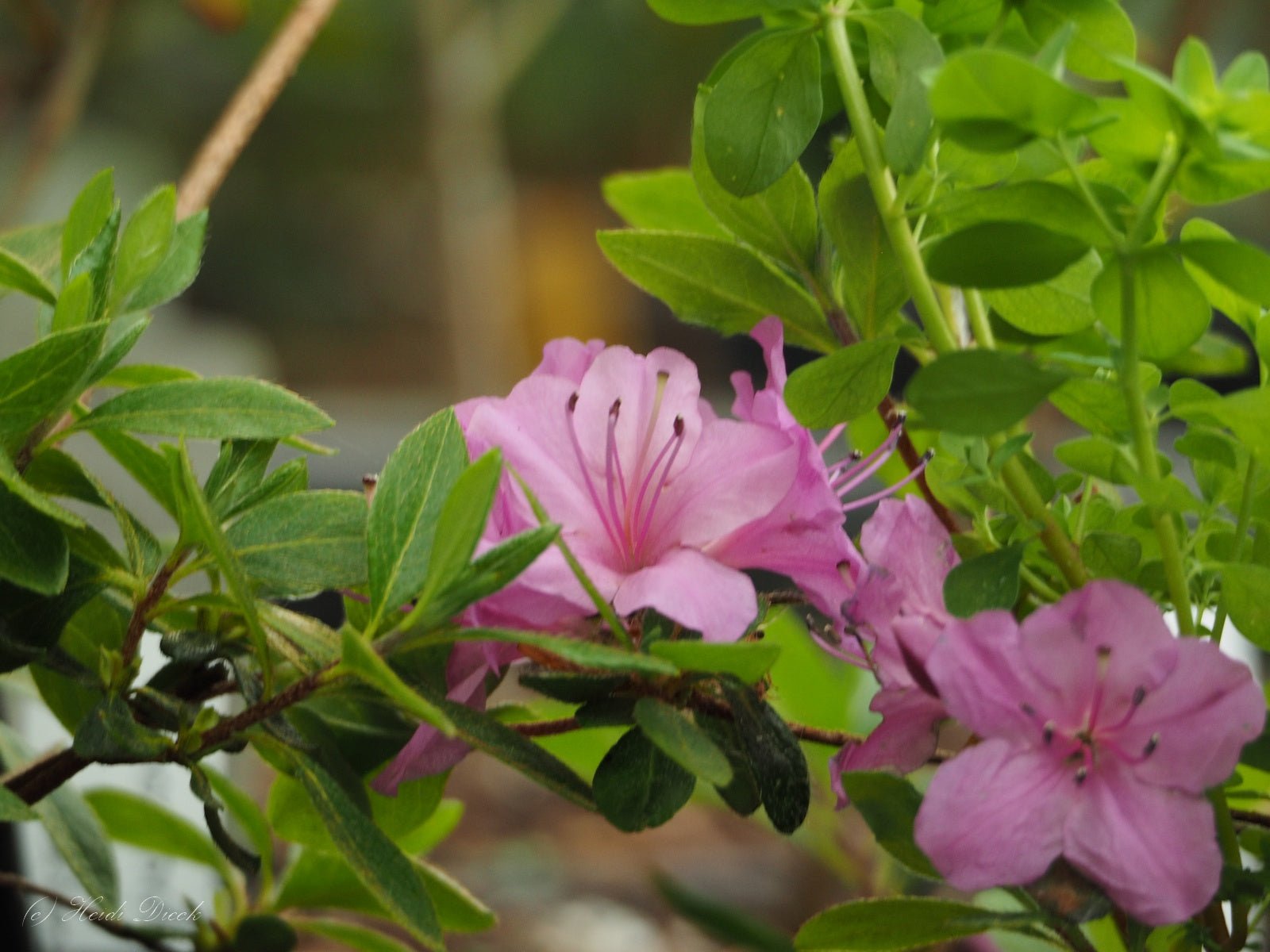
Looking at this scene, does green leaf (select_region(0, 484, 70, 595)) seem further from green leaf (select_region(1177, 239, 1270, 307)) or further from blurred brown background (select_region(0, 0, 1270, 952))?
blurred brown background (select_region(0, 0, 1270, 952))

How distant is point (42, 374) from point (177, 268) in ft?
0.34

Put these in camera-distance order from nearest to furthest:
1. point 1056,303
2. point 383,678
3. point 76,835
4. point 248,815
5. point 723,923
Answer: point 383,678, point 1056,303, point 76,835, point 248,815, point 723,923

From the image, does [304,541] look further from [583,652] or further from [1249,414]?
[1249,414]

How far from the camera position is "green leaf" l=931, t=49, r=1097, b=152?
0.29 metres

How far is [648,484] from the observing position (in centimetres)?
39

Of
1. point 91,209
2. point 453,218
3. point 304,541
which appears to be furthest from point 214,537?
point 453,218

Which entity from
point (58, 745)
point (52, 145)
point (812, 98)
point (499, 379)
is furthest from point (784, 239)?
point (499, 379)

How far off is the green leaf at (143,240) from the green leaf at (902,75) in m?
0.22

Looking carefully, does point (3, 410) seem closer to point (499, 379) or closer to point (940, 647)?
point (940, 647)

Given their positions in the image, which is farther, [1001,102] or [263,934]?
[263,934]

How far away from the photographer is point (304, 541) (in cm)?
36

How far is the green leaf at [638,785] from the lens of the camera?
0.35 metres

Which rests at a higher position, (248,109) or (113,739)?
(248,109)

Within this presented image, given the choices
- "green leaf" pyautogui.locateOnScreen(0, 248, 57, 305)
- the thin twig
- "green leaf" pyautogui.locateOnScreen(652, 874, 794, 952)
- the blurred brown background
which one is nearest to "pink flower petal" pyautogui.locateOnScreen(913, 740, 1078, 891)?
"green leaf" pyautogui.locateOnScreen(0, 248, 57, 305)
